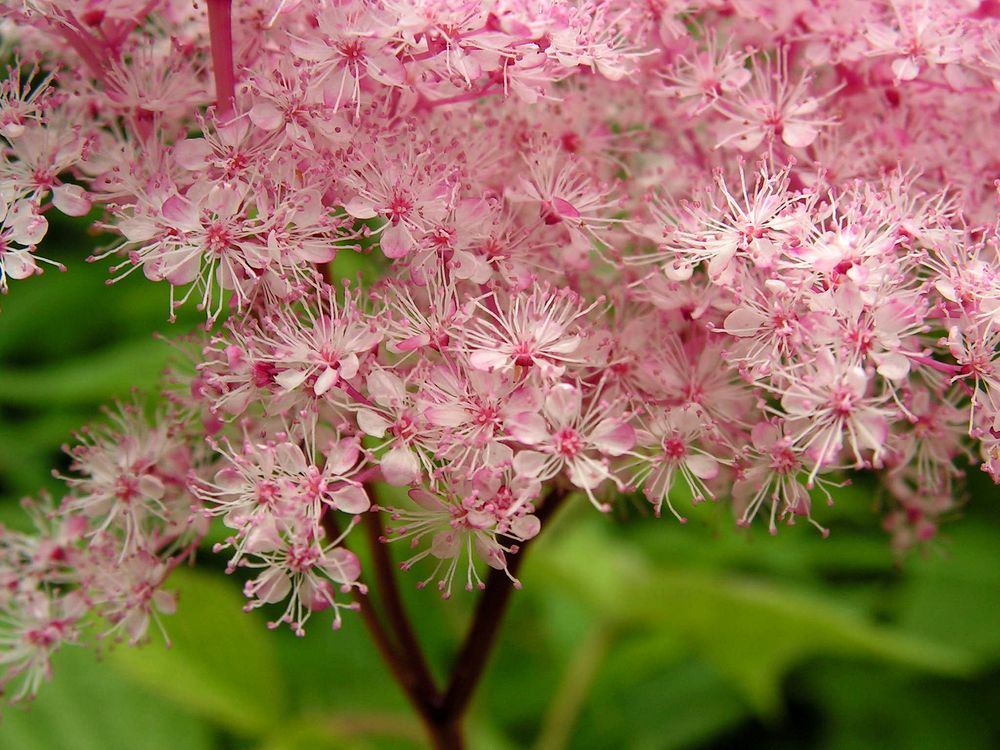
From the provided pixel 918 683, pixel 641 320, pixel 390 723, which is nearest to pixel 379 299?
pixel 641 320

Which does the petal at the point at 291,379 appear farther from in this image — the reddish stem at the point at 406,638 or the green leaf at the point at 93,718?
the green leaf at the point at 93,718

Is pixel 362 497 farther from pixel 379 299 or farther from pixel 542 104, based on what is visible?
pixel 542 104

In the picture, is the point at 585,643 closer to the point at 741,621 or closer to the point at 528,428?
the point at 741,621

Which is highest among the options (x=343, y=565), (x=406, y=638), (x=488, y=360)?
(x=488, y=360)

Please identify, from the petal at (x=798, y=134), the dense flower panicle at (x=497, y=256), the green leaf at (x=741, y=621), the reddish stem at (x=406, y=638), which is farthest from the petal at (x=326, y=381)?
the green leaf at (x=741, y=621)

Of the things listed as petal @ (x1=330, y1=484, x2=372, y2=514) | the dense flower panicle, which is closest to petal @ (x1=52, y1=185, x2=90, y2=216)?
the dense flower panicle

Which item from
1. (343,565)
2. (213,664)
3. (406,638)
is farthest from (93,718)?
(343,565)

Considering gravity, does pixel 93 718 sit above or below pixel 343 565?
below
